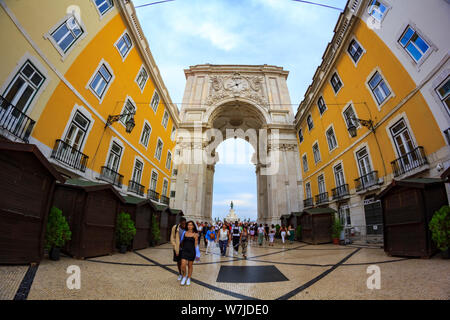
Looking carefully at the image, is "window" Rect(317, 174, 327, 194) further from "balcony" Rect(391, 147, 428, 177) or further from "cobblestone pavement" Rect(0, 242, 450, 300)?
"cobblestone pavement" Rect(0, 242, 450, 300)

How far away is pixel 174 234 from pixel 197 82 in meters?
30.0

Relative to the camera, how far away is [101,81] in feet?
34.8

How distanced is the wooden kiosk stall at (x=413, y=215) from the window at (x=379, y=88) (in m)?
6.49

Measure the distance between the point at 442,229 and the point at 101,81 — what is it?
16026 millimetres

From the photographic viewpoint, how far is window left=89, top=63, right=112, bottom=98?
10141 millimetres

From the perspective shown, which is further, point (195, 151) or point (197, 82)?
point (197, 82)

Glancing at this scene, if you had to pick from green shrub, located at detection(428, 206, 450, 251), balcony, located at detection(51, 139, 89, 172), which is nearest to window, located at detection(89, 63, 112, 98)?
balcony, located at detection(51, 139, 89, 172)

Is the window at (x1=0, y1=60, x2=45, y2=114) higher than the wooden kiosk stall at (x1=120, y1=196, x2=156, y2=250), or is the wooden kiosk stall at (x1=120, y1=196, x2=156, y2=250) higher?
the window at (x1=0, y1=60, x2=45, y2=114)

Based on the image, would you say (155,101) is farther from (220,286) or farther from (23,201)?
(220,286)

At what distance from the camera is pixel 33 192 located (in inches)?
197

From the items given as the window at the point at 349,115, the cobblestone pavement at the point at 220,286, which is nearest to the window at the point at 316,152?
the window at the point at 349,115

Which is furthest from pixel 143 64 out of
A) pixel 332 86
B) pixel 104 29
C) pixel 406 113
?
pixel 406 113

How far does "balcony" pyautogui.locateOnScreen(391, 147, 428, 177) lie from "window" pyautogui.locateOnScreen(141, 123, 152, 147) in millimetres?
16683
